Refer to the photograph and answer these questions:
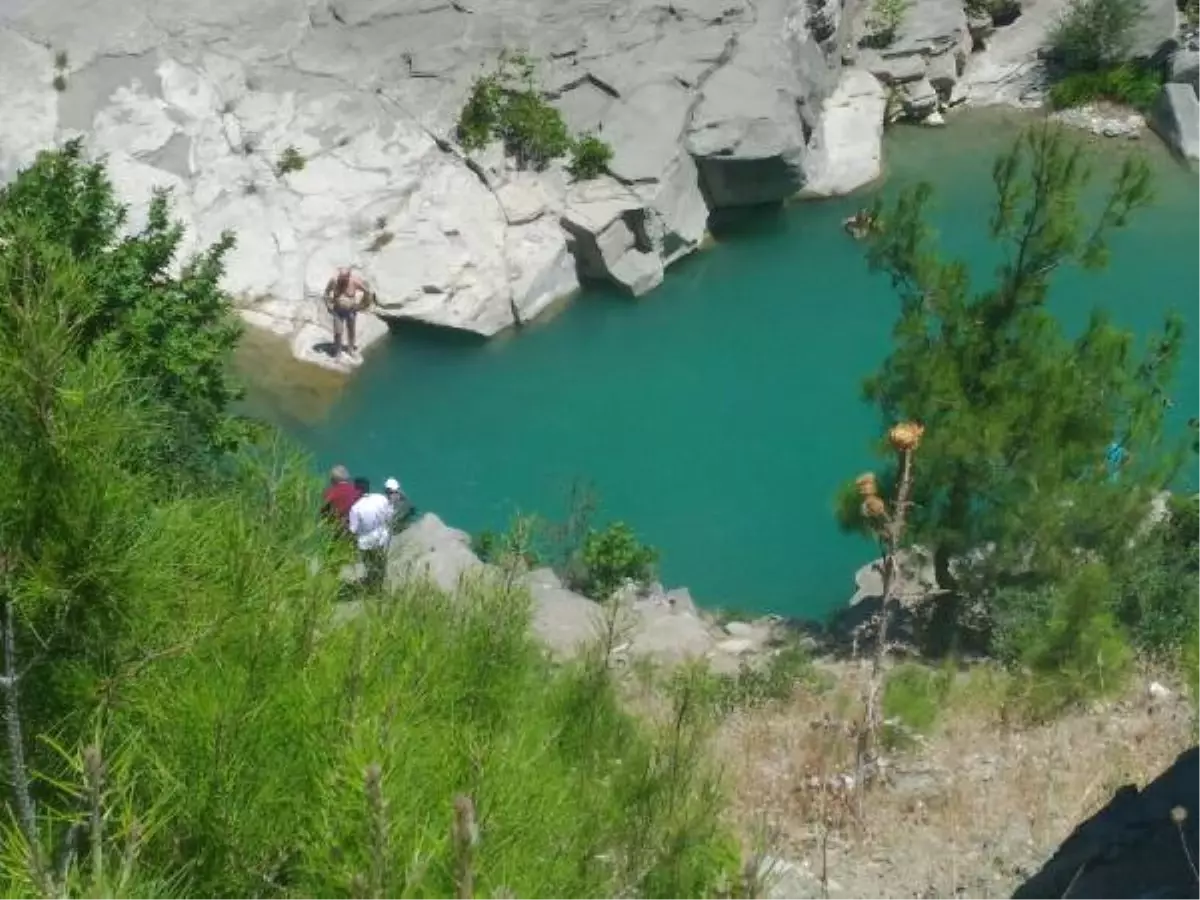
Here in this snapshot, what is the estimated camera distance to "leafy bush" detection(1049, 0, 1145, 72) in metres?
25.0

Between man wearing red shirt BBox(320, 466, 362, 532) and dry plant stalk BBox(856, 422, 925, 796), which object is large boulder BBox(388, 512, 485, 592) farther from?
dry plant stalk BBox(856, 422, 925, 796)

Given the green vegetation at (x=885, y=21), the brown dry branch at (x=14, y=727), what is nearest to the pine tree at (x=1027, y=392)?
the brown dry branch at (x=14, y=727)

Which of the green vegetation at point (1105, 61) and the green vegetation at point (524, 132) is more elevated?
the green vegetation at point (524, 132)

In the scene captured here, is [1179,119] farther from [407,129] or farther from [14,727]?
[14,727]

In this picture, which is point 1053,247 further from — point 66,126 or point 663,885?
point 66,126

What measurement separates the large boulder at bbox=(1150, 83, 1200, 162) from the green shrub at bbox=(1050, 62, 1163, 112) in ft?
0.80

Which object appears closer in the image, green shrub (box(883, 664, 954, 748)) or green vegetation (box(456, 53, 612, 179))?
green shrub (box(883, 664, 954, 748))

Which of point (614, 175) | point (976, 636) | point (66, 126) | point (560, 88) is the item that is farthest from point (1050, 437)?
point (66, 126)

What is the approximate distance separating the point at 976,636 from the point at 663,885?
8632 millimetres

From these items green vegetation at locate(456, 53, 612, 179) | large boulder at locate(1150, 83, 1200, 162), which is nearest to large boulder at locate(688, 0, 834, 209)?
green vegetation at locate(456, 53, 612, 179)

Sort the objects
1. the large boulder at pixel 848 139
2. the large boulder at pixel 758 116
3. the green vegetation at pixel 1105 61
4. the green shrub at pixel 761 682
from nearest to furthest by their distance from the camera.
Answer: the green shrub at pixel 761 682
the large boulder at pixel 758 116
the large boulder at pixel 848 139
the green vegetation at pixel 1105 61

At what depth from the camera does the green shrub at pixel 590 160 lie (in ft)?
68.0

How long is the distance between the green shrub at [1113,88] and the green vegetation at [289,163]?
459 inches

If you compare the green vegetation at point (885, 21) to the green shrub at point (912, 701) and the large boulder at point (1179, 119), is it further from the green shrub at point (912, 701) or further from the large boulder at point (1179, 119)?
the green shrub at point (912, 701)
